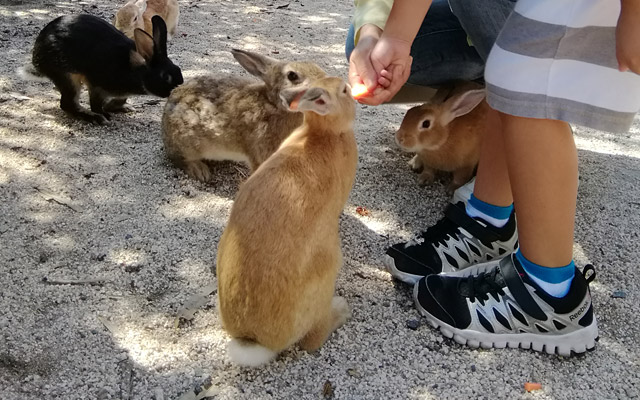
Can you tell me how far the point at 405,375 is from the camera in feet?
6.07

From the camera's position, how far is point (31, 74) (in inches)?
135

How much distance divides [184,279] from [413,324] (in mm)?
889

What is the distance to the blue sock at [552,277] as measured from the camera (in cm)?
185

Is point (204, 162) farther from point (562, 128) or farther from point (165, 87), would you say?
point (562, 128)

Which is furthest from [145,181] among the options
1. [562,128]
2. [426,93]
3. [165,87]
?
[562,128]

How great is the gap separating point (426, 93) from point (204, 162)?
1333mm

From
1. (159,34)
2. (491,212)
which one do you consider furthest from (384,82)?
(159,34)

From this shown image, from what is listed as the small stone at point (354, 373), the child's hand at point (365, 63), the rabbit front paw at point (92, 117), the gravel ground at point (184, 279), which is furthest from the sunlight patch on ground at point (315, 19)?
the small stone at point (354, 373)

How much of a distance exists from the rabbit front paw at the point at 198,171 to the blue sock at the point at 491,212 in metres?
1.37

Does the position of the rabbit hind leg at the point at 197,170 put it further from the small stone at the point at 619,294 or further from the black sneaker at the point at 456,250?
the small stone at the point at 619,294

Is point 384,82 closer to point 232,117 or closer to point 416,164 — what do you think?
point 232,117

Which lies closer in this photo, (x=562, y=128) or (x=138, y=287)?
(x=562, y=128)

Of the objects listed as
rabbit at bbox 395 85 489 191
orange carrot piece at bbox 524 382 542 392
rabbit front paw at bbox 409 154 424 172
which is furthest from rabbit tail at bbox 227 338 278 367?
rabbit front paw at bbox 409 154 424 172

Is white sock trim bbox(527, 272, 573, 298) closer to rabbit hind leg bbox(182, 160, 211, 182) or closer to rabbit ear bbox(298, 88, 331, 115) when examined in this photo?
rabbit ear bbox(298, 88, 331, 115)
